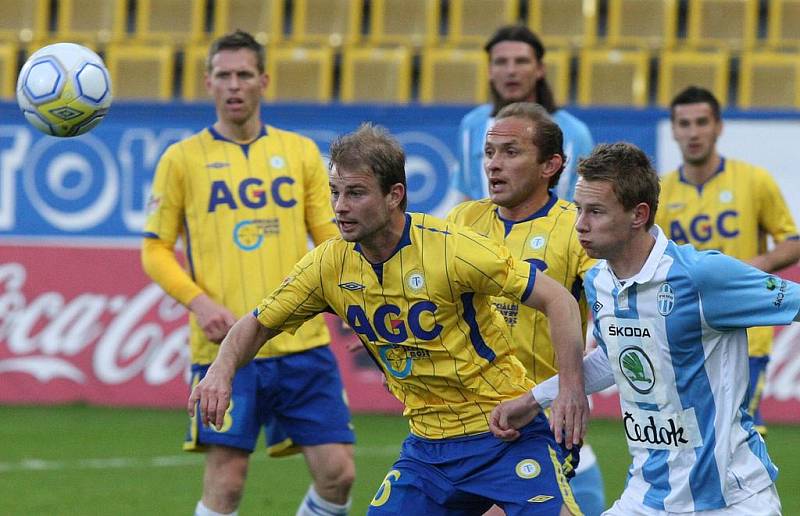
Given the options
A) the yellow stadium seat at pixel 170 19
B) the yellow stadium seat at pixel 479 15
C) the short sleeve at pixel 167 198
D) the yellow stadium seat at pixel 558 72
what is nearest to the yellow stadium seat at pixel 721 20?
the yellow stadium seat at pixel 558 72

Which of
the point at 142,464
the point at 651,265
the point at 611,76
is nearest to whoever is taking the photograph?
the point at 651,265

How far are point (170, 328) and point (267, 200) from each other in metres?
4.91

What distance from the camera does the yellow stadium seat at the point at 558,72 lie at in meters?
13.3

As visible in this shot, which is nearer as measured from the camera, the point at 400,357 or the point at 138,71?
the point at 400,357

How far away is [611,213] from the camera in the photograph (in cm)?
416

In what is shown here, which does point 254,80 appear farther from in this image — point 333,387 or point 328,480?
point 328,480

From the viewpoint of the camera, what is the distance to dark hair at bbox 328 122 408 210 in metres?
4.27

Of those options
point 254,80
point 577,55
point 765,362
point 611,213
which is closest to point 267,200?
point 254,80

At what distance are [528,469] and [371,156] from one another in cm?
108

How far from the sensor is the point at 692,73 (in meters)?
13.4

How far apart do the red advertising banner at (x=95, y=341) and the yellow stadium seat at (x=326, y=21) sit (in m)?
4.28

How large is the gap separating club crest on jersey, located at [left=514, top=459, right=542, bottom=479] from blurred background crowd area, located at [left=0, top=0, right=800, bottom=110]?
9.26m

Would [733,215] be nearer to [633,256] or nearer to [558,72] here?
[633,256]

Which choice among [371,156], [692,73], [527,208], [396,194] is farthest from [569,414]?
[692,73]
